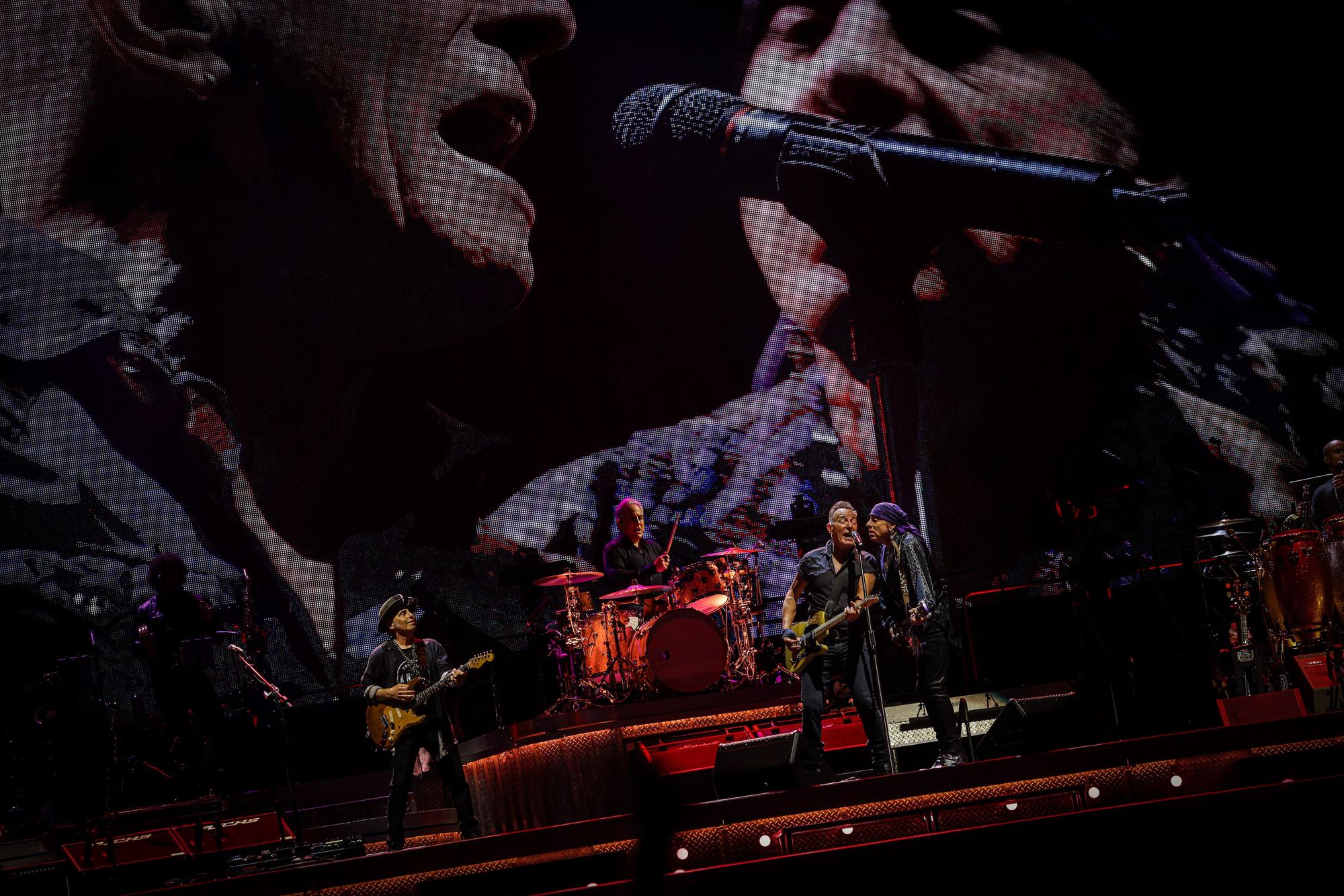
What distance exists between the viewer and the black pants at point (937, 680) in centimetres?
629

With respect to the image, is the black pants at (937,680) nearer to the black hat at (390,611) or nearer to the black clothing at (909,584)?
the black clothing at (909,584)

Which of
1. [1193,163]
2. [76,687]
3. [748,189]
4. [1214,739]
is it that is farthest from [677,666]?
[1193,163]

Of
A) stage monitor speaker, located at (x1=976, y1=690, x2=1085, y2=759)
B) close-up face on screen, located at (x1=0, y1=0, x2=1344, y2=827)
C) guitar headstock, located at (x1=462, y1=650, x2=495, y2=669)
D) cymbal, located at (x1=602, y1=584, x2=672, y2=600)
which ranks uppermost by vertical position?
close-up face on screen, located at (x1=0, y1=0, x2=1344, y2=827)

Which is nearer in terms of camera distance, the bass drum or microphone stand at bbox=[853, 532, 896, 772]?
microphone stand at bbox=[853, 532, 896, 772]

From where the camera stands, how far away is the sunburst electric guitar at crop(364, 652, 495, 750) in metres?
7.13

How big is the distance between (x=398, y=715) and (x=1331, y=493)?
626cm

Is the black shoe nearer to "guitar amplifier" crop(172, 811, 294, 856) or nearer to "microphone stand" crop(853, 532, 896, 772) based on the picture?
"microphone stand" crop(853, 532, 896, 772)

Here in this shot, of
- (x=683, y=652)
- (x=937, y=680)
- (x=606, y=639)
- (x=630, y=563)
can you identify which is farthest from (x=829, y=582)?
(x=630, y=563)

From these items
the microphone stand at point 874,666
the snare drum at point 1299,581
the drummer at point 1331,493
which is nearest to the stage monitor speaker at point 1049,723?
the microphone stand at point 874,666

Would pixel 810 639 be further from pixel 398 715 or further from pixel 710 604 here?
pixel 398 715

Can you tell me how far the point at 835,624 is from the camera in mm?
6625

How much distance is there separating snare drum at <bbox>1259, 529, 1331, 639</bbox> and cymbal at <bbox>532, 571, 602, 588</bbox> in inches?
176

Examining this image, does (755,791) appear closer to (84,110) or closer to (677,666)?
(677,666)

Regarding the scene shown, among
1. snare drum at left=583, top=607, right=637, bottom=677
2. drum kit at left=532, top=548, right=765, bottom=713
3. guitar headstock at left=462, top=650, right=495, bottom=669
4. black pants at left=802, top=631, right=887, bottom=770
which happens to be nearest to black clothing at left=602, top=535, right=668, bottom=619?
drum kit at left=532, top=548, right=765, bottom=713
